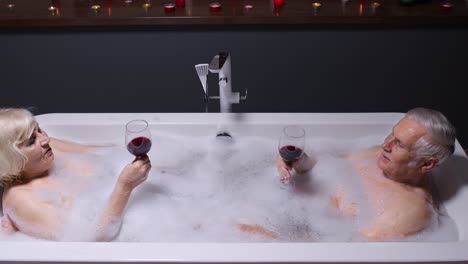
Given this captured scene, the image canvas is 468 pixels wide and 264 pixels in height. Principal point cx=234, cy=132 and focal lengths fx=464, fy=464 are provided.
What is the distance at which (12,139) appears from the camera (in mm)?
1620

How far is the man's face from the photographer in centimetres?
167

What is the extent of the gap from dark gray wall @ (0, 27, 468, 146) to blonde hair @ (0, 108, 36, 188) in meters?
0.95

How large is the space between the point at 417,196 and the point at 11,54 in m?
2.20

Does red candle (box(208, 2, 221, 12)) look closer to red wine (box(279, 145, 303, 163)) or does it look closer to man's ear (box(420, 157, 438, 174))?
red wine (box(279, 145, 303, 163))

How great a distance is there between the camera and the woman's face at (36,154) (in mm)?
1664

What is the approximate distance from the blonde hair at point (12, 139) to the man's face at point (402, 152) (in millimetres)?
1307

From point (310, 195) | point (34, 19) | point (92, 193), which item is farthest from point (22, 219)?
point (34, 19)

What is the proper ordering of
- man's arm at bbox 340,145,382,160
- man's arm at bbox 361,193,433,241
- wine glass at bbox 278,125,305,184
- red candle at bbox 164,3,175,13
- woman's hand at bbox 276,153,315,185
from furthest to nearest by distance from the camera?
red candle at bbox 164,3,175,13
man's arm at bbox 340,145,382,160
woman's hand at bbox 276,153,315,185
wine glass at bbox 278,125,305,184
man's arm at bbox 361,193,433,241

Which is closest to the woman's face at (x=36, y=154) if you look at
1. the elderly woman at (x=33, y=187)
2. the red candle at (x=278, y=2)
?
the elderly woman at (x=33, y=187)

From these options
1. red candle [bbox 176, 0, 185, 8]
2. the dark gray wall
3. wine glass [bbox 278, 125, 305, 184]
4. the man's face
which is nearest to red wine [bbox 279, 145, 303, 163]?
wine glass [bbox 278, 125, 305, 184]

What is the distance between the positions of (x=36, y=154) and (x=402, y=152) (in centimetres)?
133

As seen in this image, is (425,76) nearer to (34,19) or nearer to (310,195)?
(310,195)

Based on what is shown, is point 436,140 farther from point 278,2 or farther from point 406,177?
point 278,2

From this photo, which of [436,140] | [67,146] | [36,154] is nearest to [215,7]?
[67,146]
